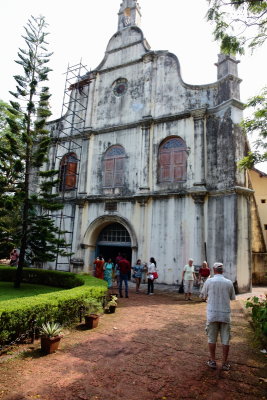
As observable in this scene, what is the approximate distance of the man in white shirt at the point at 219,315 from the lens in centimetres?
430

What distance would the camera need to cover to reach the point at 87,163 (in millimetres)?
16453

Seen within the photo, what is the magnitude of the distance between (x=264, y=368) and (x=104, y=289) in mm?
4773

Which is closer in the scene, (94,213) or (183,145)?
Result: (183,145)

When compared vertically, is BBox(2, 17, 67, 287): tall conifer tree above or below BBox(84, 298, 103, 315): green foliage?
above

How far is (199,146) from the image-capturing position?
43.4 feet

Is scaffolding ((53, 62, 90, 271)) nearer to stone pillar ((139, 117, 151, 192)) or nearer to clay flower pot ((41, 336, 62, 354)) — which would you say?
stone pillar ((139, 117, 151, 192))

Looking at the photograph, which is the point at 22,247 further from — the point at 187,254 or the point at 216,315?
the point at 216,315

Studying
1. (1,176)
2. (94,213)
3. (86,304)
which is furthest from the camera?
(94,213)

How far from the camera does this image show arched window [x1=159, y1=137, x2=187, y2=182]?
45.0 feet

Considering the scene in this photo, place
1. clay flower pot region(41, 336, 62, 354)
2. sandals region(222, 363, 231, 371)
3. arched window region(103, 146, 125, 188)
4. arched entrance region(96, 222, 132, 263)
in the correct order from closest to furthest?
sandals region(222, 363, 231, 371) < clay flower pot region(41, 336, 62, 354) < arched entrance region(96, 222, 132, 263) < arched window region(103, 146, 125, 188)

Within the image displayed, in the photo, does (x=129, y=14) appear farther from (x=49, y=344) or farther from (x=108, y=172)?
(x=49, y=344)

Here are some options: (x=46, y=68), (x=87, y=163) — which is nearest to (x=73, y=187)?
(x=87, y=163)

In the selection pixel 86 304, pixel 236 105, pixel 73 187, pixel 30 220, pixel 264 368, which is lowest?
pixel 264 368

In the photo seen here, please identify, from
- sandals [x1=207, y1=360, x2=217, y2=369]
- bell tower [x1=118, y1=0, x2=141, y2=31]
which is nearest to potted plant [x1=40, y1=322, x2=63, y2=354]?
sandals [x1=207, y1=360, x2=217, y2=369]
